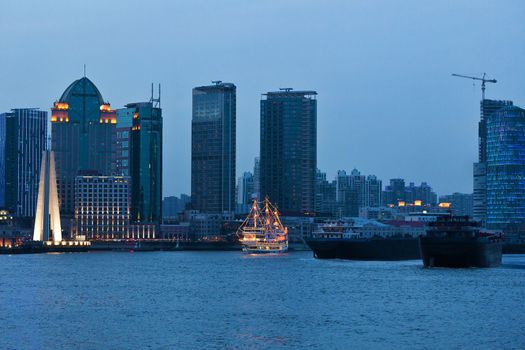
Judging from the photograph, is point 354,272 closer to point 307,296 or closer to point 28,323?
point 307,296

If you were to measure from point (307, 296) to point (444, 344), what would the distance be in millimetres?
27739

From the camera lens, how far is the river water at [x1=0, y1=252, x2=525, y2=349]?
2184 inches

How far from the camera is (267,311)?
227 feet

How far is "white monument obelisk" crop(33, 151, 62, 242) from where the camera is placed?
604 feet

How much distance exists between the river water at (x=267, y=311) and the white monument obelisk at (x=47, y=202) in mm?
76377

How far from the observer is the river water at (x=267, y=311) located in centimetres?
5547

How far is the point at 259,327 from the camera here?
6066cm

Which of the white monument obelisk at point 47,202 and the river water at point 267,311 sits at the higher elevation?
the white monument obelisk at point 47,202

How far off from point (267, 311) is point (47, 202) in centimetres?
12425

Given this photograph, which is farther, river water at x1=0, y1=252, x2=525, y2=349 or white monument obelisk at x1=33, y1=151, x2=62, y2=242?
white monument obelisk at x1=33, y1=151, x2=62, y2=242

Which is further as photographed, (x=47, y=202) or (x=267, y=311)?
(x=47, y=202)

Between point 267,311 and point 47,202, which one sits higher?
point 47,202

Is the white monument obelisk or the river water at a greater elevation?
the white monument obelisk

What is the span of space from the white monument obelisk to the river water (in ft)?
251
